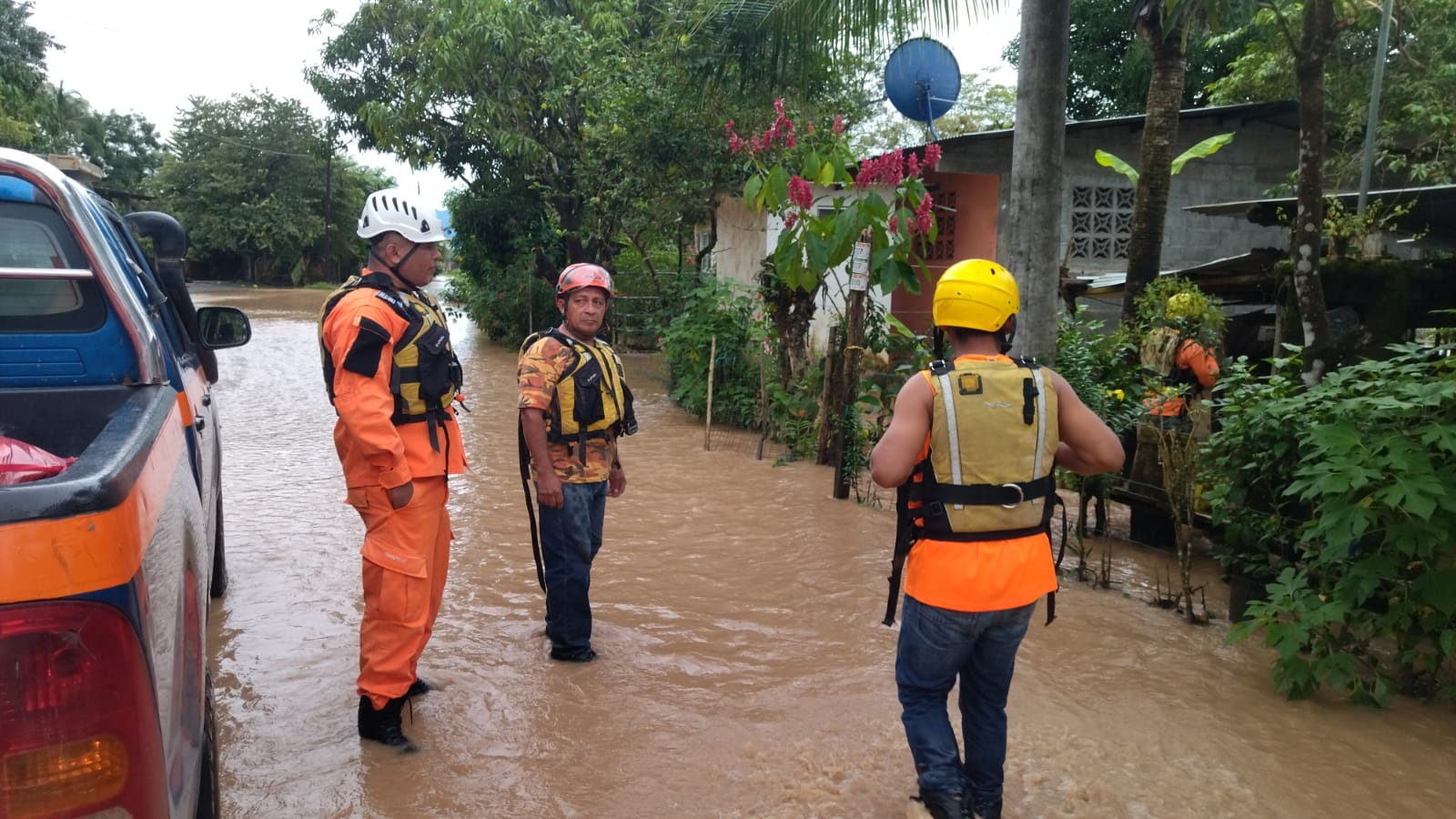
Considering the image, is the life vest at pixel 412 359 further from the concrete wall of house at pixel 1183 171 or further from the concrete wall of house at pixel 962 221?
the concrete wall of house at pixel 1183 171

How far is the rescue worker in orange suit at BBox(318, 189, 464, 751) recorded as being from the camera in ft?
11.3

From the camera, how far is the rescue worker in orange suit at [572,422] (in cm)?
429

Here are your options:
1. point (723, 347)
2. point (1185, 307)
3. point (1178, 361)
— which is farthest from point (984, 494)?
point (723, 347)

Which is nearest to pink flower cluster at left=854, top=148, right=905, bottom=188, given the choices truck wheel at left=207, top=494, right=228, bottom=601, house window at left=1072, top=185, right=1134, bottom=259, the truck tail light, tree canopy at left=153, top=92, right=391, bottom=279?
truck wheel at left=207, top=494, right=228, bottom=601

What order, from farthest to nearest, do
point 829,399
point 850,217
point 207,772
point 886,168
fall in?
point 829,399
point 886,168
point 850,217
point 207,772

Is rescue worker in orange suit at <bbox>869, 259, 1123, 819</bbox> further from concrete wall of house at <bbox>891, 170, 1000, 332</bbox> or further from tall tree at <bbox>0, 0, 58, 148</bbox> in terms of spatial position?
tall tree at <bbox>0, 0, 58, 148</bbox>

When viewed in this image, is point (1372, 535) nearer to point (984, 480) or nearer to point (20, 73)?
point (984, 480)

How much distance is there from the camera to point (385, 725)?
12.5ft

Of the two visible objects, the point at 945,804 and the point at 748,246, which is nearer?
the point at 945,804

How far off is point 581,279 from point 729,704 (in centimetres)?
192

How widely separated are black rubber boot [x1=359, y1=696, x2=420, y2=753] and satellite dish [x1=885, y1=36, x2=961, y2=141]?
7.07 m

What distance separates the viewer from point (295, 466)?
9164mm

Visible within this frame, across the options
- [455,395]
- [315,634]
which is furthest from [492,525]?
[455,395]

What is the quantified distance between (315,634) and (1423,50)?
15.8 meters
